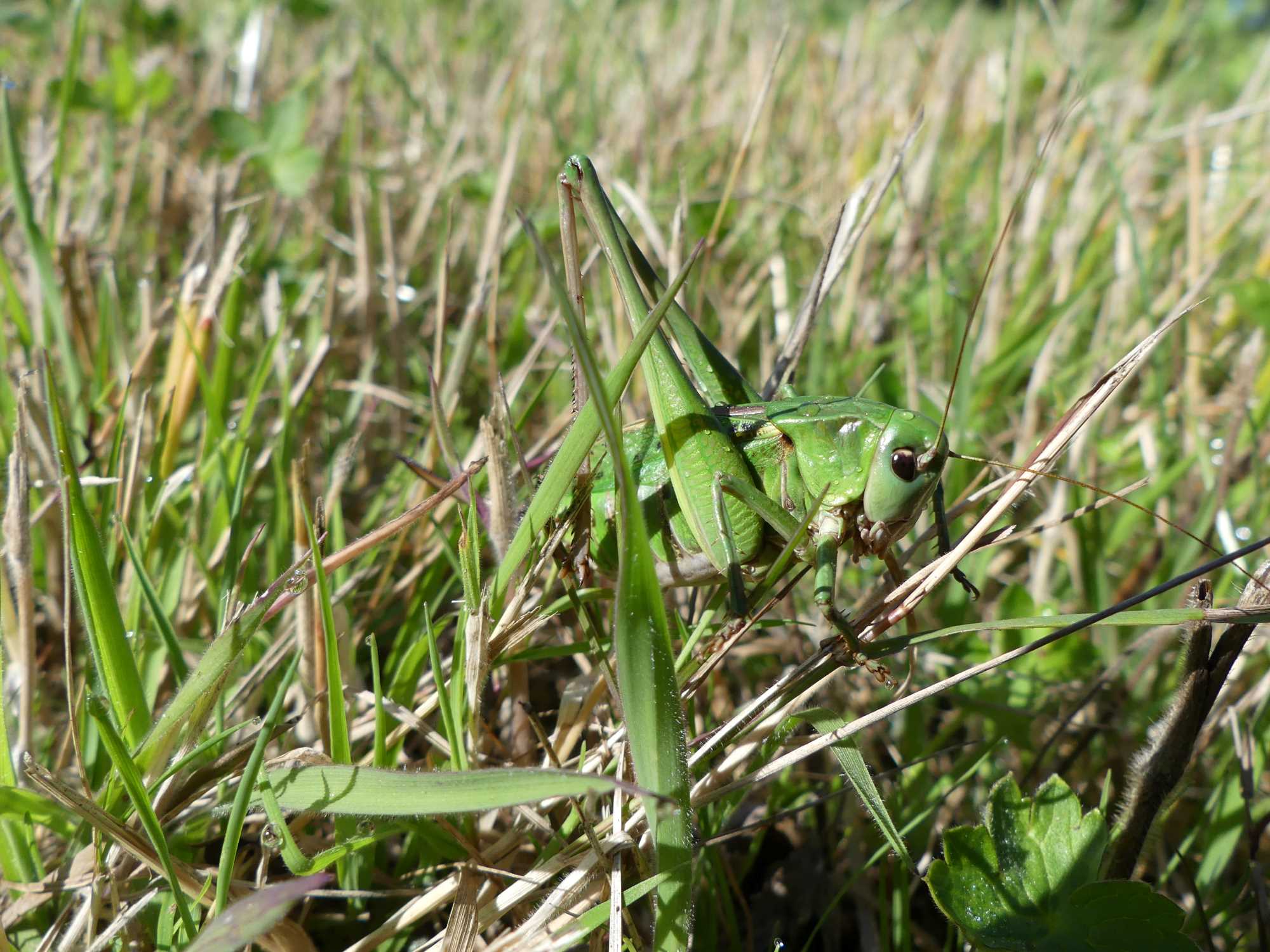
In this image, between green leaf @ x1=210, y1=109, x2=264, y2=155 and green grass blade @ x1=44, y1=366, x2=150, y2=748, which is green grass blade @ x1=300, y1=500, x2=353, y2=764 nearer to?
green grass blade @ x1=44, y1=366, x2=150, y2=748

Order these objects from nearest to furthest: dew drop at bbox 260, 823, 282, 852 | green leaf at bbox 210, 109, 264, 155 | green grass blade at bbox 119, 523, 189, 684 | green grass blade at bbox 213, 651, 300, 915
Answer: green grass blade at bbox 213, 651, 300, 915
dew drop at bbox 260, 823, 282, 852
green grass blade at bbox 119, 523, 189, 684
green leaf at bbox 210, 109, 264, 155

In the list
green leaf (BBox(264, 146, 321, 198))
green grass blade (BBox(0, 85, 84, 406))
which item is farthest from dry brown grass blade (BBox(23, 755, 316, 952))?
green leaf (BBox(264, 146, 321, 198))

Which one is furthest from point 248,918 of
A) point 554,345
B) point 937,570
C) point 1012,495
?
point 554,345

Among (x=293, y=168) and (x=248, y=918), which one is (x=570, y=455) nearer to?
(x=248, y=918)

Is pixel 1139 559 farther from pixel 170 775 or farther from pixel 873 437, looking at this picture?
pixel 170 775

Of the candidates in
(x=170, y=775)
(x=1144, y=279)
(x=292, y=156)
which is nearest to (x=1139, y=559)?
(x=1144, y=279)
